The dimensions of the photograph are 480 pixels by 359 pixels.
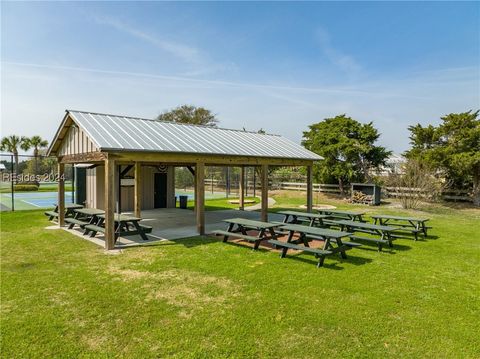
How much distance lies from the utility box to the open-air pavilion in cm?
728

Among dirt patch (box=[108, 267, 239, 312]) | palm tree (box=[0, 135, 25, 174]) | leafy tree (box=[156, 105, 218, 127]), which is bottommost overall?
dirt patch (box=[108, 267, 239, 312])

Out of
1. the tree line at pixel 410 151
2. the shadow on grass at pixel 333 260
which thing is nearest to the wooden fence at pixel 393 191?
the tree line at pixel 410 151

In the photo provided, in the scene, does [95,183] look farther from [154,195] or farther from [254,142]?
[254,142]

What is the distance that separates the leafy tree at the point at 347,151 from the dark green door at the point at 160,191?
36.3 feet

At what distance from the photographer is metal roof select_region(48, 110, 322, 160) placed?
8922 mm

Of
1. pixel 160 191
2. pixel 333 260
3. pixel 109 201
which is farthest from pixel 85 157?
pixel 160 191

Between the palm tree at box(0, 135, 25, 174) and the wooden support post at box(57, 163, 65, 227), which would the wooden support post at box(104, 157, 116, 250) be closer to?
the wooden support post at box(57, 163, 65, 227)

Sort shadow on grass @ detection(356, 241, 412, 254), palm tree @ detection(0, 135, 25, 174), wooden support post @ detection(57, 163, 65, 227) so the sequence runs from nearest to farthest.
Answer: shadow on grass @ detection(356, 241, 412, 254)
wooden support post @ detection(57, 163, 65, 227)
palm tree @ detection(0, 135, 25, 174)

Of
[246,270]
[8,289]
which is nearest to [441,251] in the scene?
[246,270]

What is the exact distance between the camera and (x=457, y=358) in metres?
3.63

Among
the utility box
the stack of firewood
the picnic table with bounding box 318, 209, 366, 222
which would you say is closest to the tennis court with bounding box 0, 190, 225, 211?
the stack of firewood

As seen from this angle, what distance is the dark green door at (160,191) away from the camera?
1778 cm

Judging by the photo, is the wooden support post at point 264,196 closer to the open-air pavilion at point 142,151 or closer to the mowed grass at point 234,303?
the open-air pavilion at point 142,151

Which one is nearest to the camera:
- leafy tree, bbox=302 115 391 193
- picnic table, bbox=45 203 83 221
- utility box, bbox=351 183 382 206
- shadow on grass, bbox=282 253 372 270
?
shadow on grass, bbox=282 253 372 270
